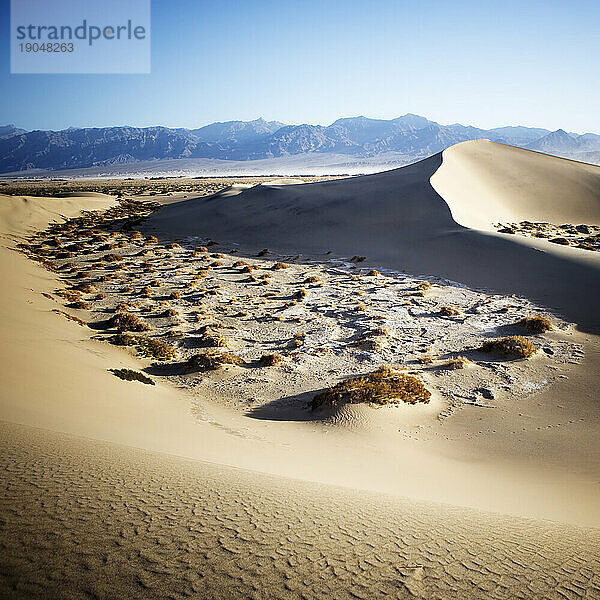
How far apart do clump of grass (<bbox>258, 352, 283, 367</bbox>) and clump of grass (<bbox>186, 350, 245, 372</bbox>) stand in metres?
0.56

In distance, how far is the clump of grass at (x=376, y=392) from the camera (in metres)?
8.47

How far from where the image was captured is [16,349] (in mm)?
8617

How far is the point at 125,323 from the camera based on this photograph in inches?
543

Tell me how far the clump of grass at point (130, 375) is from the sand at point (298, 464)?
0.26 m

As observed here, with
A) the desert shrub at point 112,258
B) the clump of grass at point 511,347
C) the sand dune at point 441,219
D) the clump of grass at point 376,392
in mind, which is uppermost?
the sand dune at point 441,219

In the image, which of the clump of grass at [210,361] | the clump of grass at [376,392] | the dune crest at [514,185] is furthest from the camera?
the dune crest at [514,185]

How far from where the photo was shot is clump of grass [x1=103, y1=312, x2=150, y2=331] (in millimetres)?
13539

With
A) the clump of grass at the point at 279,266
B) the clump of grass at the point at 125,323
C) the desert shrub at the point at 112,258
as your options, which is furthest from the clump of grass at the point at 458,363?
the desert shrub at the point at 112,258

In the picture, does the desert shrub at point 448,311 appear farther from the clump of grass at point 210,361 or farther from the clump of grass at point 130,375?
the clump of grass at point 130,375

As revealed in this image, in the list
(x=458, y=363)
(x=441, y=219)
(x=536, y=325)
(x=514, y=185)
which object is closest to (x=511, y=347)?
(x=458, y=363)

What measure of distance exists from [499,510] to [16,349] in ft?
29.1

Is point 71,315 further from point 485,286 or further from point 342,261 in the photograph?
point 485,286

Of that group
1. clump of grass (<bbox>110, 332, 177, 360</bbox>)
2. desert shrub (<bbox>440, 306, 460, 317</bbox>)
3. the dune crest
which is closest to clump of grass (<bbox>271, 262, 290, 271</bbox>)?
desert shrub (<bbox>440, 306, 460, 317</bbox>)

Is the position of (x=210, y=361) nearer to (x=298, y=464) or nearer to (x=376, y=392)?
(x=376, y=392)
